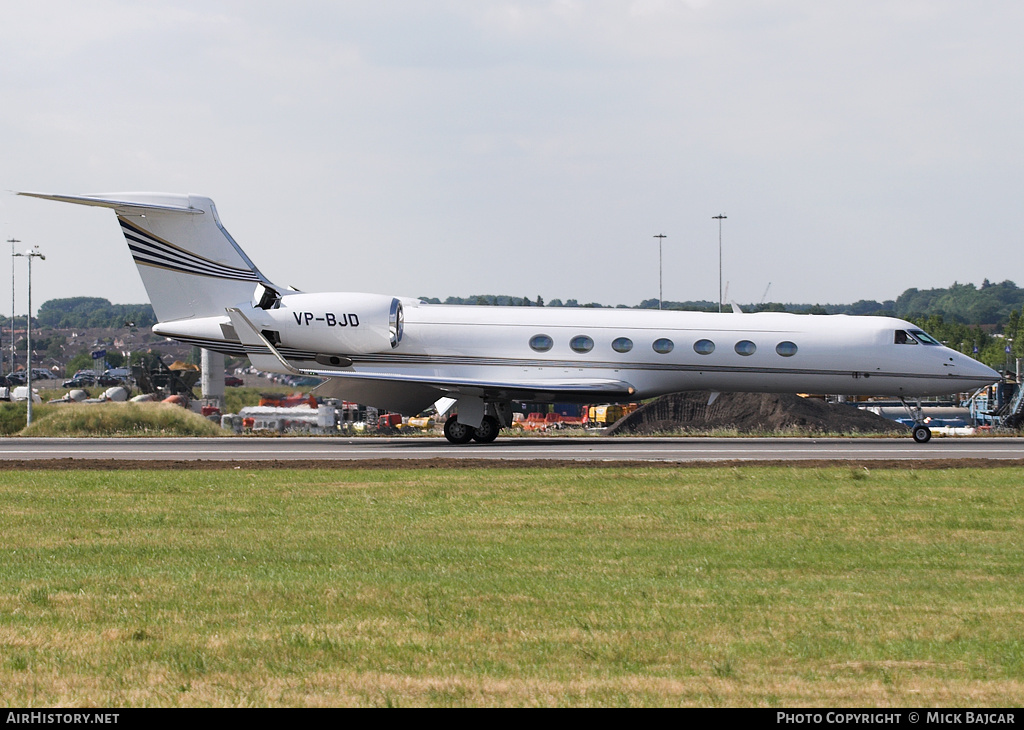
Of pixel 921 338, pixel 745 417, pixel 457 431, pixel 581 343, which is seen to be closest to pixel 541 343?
pixel 581 343

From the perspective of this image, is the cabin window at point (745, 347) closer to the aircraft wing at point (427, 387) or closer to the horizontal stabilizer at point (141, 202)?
the aircraft wing at point (427, 387)

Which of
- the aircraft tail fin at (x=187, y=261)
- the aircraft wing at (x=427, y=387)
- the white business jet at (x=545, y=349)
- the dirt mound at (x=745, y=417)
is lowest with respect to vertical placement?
the dirt mound at (x=745, y=417)

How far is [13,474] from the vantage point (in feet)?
57.4

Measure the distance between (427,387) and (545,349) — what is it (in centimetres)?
295

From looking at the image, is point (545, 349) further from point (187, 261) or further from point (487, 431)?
point (187, 261)

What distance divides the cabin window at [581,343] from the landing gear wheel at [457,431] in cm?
311

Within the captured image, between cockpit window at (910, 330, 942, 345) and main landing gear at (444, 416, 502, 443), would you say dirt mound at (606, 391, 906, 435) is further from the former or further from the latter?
main landing gear at (444, 416, 502, 443)

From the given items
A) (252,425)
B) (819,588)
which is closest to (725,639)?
(819,588)

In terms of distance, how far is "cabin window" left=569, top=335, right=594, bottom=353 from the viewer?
86.6 feet

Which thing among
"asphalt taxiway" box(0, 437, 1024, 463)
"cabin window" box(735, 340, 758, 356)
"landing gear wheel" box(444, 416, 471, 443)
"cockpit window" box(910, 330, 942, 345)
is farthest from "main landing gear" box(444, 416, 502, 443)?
"cockpit window" box(910, 330, 942, 345)

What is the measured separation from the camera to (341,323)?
26.4 m

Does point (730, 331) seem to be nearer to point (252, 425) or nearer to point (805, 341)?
point (805, 341)

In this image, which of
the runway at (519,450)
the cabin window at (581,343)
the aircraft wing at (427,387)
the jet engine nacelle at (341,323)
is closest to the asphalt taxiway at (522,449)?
the runway at (519,450)

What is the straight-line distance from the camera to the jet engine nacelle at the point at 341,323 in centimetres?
2639
